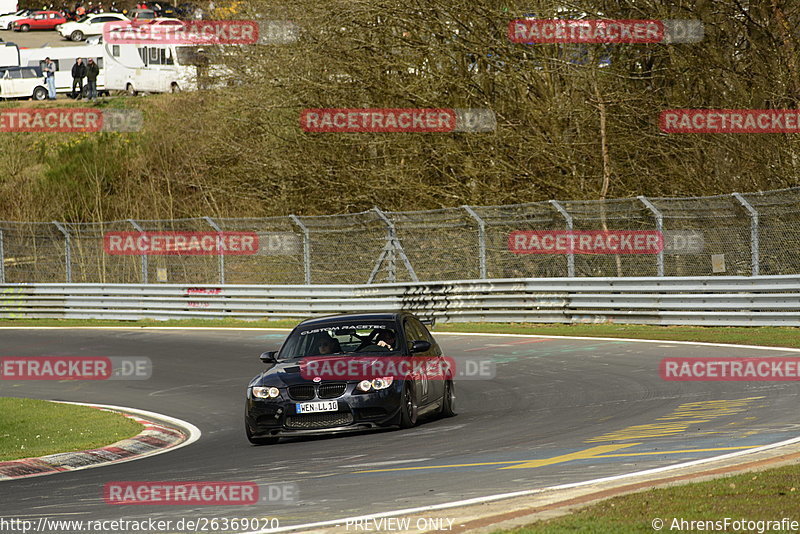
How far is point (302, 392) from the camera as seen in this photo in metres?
12.0

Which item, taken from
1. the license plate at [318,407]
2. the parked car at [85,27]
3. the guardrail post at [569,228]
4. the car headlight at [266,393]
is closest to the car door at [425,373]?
the license plate at [318,407]

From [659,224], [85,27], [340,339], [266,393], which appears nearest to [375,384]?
[266,393]

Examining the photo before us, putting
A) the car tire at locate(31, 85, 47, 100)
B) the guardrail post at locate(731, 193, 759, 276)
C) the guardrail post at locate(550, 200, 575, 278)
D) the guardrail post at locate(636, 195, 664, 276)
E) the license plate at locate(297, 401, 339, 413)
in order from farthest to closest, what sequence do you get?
the car tire at locate(31, 85, 47, 100) < the guardrail post at locate(550, 200, 575, 278) < the guardrail post at locate(636, 195, 664, 276) < the guardrail post at locate(731, 193, 759, 276) < the license plate at locate(297, 401, 339, 413)

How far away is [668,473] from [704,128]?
20584 mm

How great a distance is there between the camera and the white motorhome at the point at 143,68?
60.3 meters

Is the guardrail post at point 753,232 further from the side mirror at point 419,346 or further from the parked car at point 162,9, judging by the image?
the parked car at point 162,9

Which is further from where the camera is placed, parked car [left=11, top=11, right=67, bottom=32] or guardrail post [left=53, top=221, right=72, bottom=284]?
parked car [left=11, top=11, right=67, bottom=32]

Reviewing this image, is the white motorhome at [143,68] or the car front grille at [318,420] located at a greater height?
the white motorhome at [143,68]

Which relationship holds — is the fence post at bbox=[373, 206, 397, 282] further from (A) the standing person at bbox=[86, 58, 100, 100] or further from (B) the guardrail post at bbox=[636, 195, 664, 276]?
(A) the standing person at bbox=[86, 58, 100, 100]

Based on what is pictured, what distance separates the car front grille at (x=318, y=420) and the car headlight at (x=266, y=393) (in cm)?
28

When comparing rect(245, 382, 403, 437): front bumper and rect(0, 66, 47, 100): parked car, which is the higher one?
rect(0, 66, 47, 100): parked car

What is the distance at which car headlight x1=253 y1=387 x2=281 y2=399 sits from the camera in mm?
11977

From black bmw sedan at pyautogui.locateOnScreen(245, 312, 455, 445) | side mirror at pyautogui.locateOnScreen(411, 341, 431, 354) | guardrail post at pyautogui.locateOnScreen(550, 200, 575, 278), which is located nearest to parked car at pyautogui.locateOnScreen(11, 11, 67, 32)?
guardrail post at pyautogui.locateOnScreen(550, 200, 575, 278)

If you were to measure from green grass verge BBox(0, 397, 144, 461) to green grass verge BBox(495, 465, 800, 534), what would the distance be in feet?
22.9
